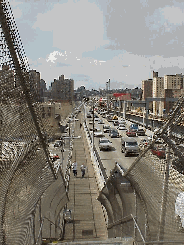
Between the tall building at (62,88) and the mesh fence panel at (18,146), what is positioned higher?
the tall building at (62,88)

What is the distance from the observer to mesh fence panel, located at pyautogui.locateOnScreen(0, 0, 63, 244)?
3357mm

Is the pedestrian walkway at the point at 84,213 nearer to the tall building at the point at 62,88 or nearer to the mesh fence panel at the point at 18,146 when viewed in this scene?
the mesh fence panel at the point at 18,146

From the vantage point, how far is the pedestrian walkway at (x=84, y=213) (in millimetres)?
9242

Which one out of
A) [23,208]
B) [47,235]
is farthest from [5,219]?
[47,235]

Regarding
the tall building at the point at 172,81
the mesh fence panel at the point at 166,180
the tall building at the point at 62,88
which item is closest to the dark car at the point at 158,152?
the mesh fence panel at the point at 166,180

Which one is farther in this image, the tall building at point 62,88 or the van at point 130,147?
the tall building at point 62,88

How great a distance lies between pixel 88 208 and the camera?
11.6 metres

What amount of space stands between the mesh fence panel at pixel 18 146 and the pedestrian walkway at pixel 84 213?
87.2 inches

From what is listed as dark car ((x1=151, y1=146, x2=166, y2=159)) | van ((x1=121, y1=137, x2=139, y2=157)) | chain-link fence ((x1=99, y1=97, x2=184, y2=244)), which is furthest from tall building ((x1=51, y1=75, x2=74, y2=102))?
dark car ((x1=151, y1=146, x2=166, y2=159))

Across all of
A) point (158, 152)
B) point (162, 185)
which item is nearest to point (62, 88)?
point (158, 152)

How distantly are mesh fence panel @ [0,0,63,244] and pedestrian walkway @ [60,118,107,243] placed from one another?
7.27 feet

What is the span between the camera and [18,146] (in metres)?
4.38

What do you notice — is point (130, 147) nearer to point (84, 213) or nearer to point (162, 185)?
point (84, 213)

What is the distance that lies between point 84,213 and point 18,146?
24.0ft
